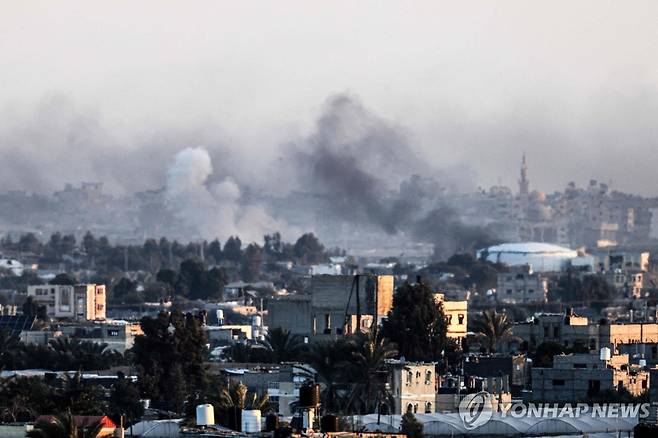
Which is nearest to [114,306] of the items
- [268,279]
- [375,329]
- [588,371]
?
[268,279]

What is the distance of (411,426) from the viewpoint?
143 feet

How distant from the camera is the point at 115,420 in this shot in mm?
41656

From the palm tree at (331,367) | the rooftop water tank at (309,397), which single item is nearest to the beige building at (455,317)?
the palm tree at (331,367)

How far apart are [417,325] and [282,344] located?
464cm

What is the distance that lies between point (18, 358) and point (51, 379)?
1179 centimetres

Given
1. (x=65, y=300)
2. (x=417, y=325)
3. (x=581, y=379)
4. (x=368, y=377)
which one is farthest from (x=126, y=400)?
(x=65, y=300)

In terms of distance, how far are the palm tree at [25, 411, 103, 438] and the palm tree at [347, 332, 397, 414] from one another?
16840mm

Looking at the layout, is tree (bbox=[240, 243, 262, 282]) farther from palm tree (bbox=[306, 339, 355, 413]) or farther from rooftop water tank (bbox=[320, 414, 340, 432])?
rooftop water tank (bbox=[320, 414, 340, 432])

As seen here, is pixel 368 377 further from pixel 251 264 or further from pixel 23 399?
pixel 251 264

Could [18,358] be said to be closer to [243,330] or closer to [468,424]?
[243,330]

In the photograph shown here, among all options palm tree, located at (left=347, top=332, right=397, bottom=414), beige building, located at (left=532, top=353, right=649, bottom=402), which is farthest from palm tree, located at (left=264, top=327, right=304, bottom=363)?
palm tree, located at (left=347, top=332, right=397, bottom=414)

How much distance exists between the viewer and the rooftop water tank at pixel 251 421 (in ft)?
116

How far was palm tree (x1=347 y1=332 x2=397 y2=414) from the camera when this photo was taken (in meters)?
53.3

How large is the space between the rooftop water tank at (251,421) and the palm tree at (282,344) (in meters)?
30.9
